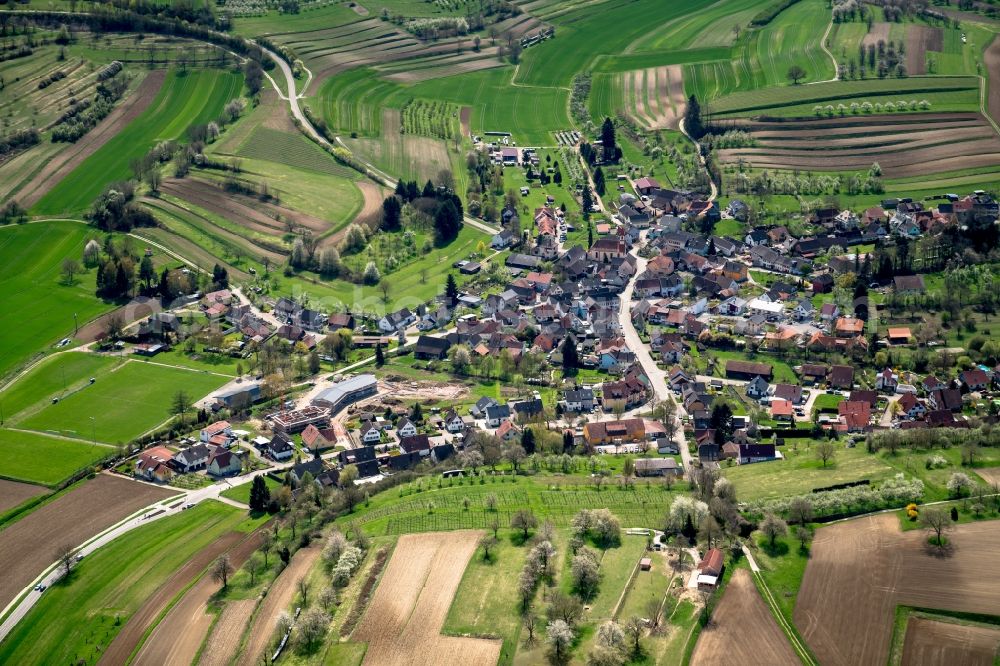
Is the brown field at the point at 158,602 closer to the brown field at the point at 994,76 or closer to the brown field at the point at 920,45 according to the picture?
the brown field at the point at 994,76

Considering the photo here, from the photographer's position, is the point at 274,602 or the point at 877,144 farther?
the point at 877,144

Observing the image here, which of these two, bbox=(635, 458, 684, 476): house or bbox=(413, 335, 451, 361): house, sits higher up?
bbox=(413, 335, 451, 361): house

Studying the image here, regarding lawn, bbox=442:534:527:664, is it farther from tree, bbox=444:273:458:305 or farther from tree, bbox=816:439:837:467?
tree, bbox=444:273:458:305

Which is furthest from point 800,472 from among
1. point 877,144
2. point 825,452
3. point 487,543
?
point 877,144

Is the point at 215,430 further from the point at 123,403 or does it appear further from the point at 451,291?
the point at 451,291

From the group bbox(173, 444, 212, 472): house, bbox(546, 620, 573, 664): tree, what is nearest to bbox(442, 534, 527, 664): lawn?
bbox(546, 620, 573, 664): tree

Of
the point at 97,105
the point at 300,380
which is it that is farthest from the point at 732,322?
the point at 97,105
